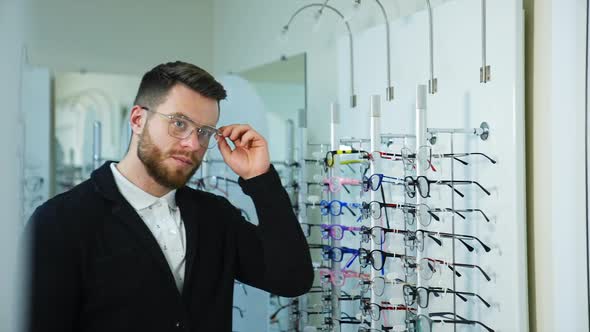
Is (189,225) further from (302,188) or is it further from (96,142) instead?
(96,142)

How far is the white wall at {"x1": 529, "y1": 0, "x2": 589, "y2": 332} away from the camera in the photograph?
171cm

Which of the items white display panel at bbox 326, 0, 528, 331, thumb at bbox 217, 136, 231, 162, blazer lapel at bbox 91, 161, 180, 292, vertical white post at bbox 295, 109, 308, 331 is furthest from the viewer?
vertical white post at bbox 295, 109, 308, 331

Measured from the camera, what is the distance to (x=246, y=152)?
1.64 metres

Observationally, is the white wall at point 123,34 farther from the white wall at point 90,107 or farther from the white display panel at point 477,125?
the white display panel at point 477,125

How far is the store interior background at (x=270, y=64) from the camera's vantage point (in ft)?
1.70

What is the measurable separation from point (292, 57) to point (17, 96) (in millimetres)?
2775

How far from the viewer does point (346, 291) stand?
2.54m

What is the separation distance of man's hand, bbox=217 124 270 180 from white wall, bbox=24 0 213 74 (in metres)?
2.50

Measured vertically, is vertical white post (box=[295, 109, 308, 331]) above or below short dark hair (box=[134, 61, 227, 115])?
below

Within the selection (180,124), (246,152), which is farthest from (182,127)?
(246,152)

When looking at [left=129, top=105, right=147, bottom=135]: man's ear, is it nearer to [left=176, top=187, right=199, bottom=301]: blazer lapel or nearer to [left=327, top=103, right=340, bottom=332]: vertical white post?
[left=176, top=187, right=199, bottom=301]: blazer lapel

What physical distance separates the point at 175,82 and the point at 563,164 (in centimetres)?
110

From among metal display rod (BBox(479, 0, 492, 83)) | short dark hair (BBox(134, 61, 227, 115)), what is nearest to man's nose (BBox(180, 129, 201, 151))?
short dark hair (BBox(134, 61, 227, 115))

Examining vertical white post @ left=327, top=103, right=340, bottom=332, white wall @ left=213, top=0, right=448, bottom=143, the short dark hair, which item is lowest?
vertical white post @ left=327, top=103, right=340, bottom=332
